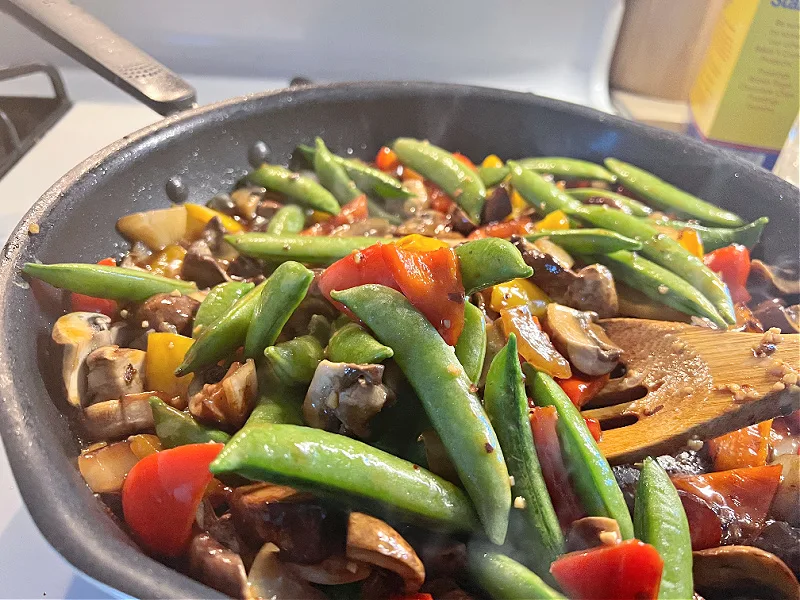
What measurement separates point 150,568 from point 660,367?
1.49 meters

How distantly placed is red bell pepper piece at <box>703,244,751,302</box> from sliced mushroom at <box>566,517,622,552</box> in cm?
139

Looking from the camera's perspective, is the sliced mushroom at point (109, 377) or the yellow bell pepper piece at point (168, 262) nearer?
the sliced mushroom at point (109, 377)

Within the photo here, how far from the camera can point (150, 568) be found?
1121 millimetres

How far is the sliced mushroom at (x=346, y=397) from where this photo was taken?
139 centimetres

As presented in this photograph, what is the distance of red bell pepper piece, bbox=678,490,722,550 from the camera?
1.50 meters

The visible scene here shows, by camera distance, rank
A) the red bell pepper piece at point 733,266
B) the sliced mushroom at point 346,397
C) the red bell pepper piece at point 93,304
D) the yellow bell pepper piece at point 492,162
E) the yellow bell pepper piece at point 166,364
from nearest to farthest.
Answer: the sliced mushroom at point 346,397
the yellow bell pepper piece at point 166,364
the red bell pepper piece at point 93,304
the red bell pepper piece at point 733,266
the yellow bell pepper piece at point 492,162

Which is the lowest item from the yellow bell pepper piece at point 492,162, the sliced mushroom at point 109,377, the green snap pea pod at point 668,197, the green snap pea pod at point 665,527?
the sliced mushroom at point 109,377

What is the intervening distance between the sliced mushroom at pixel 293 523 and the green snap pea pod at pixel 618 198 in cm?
185

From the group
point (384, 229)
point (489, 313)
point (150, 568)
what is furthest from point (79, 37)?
point (150, 568)

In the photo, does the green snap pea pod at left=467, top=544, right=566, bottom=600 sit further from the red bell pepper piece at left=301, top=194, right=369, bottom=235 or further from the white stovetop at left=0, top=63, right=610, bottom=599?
the red bell pepper piece at left=301, top=194, right=369, bottom=235

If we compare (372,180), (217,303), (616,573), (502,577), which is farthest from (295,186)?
(616,573)

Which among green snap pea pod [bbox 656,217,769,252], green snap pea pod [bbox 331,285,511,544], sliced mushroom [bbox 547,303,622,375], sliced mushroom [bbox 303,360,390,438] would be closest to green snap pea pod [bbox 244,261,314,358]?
green snap pea pod [bbox 331,285,511,544]

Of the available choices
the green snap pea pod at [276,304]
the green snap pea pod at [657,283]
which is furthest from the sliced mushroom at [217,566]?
the green snap pea pod at [657,283]

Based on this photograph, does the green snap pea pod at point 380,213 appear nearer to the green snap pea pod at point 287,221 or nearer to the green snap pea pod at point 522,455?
the green snap pea pod at point 287,221
